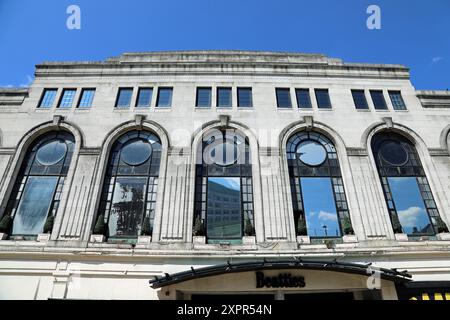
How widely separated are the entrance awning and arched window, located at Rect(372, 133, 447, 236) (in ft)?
12.1

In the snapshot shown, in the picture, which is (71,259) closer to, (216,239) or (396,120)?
(216,239)

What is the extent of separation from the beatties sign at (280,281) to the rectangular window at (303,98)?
35.0 ft

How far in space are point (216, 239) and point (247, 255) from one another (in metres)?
1.94

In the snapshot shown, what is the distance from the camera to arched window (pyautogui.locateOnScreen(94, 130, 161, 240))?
47.3 ft

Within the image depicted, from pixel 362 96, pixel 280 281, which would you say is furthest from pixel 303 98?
pixel 280 281

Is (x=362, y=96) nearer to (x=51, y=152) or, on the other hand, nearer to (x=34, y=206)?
(x=51, y=152)

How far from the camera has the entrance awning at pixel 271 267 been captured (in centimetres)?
1180

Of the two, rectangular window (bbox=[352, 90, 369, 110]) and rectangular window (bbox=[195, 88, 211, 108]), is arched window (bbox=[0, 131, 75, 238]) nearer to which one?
rectangular window (bbox=[195, 88, 211, 108])

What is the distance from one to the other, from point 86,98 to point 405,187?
20.7 meters

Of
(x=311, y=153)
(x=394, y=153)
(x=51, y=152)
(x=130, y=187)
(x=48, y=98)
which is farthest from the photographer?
(x=48, y=98)

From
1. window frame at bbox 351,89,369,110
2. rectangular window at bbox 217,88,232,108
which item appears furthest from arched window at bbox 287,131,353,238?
rectangular window at bbox 217,88,232,108

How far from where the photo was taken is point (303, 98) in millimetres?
18500

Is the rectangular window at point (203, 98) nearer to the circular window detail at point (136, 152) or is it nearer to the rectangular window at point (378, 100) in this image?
the circular window detail at point (136, 152)

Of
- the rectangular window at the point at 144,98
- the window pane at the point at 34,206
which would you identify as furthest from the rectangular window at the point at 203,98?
the window pane at the point at 34,206
